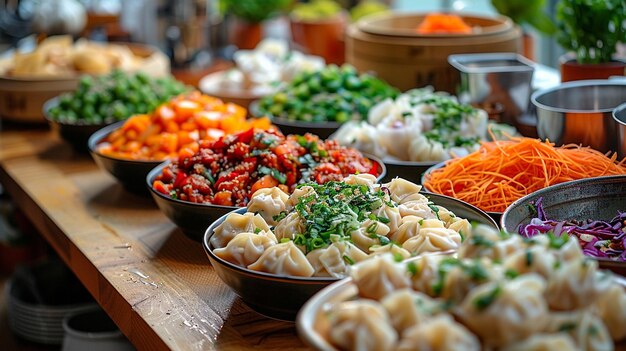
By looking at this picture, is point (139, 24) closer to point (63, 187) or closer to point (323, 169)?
point (63, 187)

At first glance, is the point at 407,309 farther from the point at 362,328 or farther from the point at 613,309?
the point at 613,309

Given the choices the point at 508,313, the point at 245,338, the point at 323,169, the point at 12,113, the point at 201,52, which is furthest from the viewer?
the point at 201,52

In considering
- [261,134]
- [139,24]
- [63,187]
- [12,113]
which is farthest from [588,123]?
[139,24]

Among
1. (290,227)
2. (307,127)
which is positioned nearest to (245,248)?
(290,227)

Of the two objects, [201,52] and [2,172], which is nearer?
[2,172]

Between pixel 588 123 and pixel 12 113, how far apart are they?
247 cm

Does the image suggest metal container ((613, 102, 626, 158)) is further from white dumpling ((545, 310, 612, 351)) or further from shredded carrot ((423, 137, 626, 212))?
white dumpling ((545, 310, 612, 351))

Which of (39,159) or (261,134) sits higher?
(261,134)

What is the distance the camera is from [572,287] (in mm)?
1107

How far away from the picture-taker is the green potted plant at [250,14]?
4.94 metres

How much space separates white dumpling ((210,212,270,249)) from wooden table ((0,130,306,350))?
144mm

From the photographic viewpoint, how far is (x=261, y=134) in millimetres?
2129

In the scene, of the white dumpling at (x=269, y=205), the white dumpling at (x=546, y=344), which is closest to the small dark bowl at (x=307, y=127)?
the white dumpling at (x=269, y=205)

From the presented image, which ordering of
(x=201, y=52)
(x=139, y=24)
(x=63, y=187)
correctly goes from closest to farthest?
(x=63, y=187) < (x=201, y=52) < (x=139, y=24)
